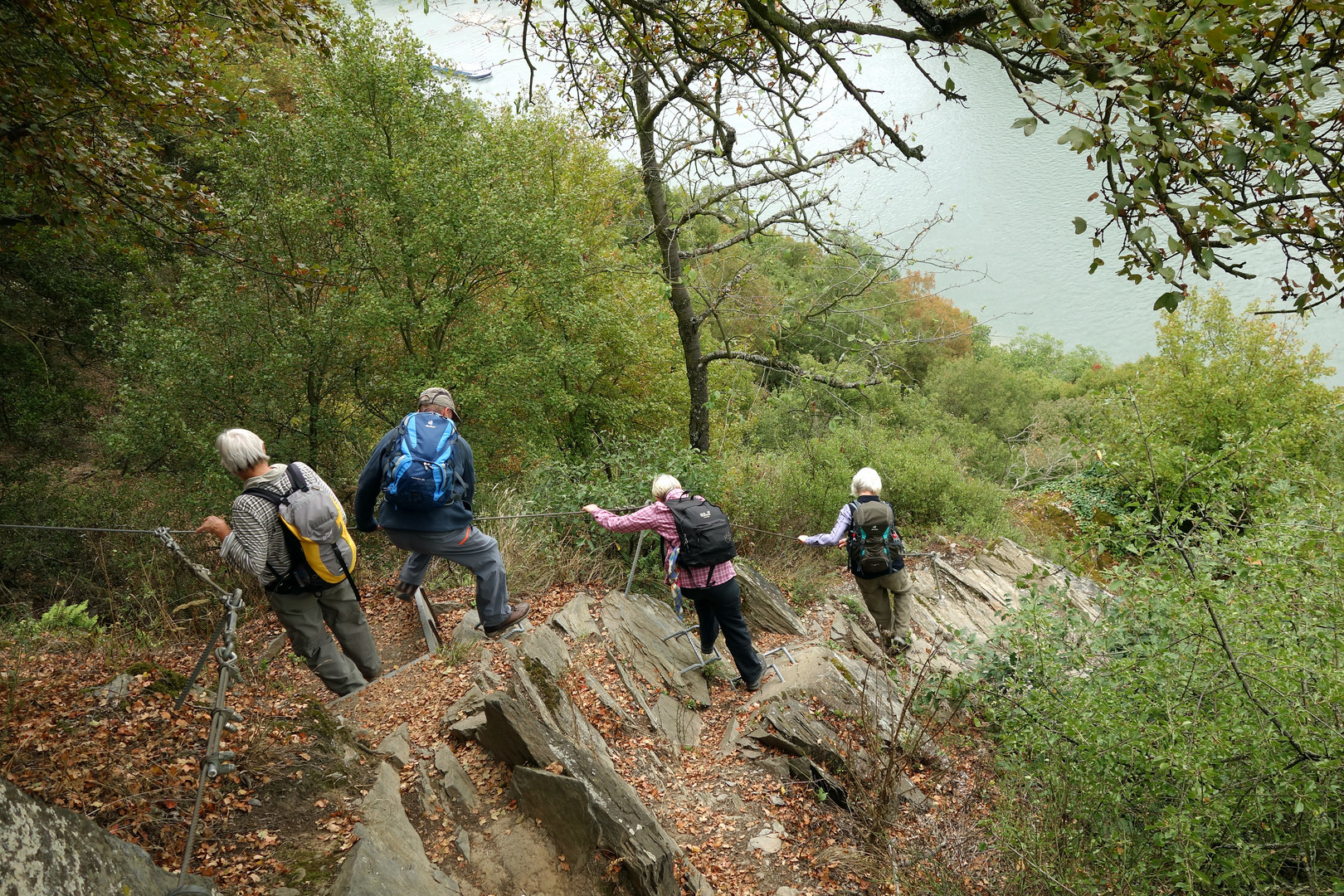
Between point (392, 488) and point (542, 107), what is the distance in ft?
63.7

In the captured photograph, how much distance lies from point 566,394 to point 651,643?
896cm

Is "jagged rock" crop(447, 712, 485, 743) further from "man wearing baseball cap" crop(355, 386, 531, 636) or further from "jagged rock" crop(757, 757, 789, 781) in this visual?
"jagged rock" crop(757, 757, 789, 781)

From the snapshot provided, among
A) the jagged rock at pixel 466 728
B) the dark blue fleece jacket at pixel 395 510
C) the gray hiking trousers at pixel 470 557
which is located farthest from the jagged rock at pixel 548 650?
the dark blue fleece jacket at pixel 395 510

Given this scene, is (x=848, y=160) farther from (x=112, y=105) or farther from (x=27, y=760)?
(x=27, y=760)

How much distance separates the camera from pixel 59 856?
2.15 meters

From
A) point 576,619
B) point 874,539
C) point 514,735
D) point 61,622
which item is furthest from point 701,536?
point 61,622

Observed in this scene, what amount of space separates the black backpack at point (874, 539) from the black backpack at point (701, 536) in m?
1.74

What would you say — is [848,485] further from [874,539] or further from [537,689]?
[537,689]

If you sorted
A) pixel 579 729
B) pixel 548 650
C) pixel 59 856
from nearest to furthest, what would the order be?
pixel 59 856
pixel 579 729
pixel 548 650

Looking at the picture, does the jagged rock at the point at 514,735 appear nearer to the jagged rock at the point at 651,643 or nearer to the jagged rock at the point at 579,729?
the jagged rock at the point at 579,729

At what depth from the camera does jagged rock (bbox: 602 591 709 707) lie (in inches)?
244

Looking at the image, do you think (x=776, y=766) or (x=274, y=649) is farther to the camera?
(x=274, y=649)

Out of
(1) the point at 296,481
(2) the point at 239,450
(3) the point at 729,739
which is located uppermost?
(2) the point at 239,450

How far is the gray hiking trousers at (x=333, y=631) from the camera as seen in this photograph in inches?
171
